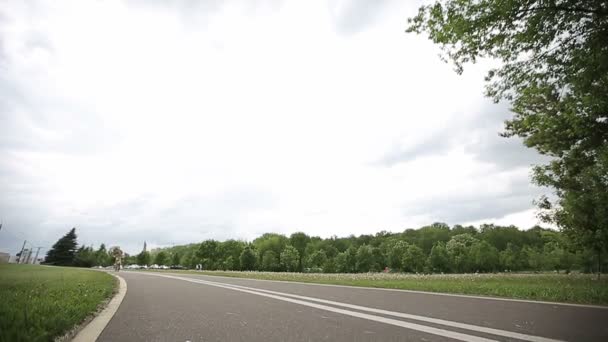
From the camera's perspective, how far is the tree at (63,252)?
89.9 meters

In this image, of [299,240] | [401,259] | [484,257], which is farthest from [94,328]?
[299,240]

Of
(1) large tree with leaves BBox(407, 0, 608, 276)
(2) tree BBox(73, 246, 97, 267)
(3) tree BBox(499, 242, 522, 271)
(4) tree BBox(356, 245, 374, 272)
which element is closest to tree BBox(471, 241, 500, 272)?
(3) tree BBox(499, 242, 522, 271)

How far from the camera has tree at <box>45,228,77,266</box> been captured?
8994 cm

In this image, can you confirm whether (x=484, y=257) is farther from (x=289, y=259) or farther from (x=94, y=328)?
(x=94, y=328)

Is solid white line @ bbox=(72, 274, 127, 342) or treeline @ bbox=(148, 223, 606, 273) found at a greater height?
treeline @ bbox=(148, 223, 606, 273)

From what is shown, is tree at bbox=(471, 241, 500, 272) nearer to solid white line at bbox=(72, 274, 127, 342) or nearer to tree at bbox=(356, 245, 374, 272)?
tree at bbox=(356, 245, 374, 272)

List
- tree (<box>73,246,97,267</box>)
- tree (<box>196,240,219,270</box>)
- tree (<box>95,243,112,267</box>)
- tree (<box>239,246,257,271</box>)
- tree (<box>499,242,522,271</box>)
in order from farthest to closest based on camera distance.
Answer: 1. tree (<box>95,243,112,267</box>)
2. tree (<box>73,246,97,267</box>)
3. tree (<box>499,242,522,271</box>)
4. tree (<box>196,240,219,270</box>)
5. tree (<box>239,246,257,271</box>)

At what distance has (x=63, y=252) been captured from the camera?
298 ft

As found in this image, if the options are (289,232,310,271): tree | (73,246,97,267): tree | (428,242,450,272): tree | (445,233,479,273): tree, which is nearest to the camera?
(428,242,450,272): tree

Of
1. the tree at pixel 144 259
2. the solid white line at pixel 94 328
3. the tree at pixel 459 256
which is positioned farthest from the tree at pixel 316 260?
the tree at pixel 144 259

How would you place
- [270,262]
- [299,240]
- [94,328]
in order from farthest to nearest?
[299,240], [270,262], [94,328]

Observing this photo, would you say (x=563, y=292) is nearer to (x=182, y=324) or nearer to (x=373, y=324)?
(x=373, y=324)

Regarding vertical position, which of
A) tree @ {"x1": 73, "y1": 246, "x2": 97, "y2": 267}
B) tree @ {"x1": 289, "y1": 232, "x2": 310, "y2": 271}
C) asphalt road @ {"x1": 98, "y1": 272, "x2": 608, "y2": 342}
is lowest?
asphalt road @ {"x1": 98, "y1": 272, "x2": 608, "y2": 342}

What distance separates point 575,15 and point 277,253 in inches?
3683
